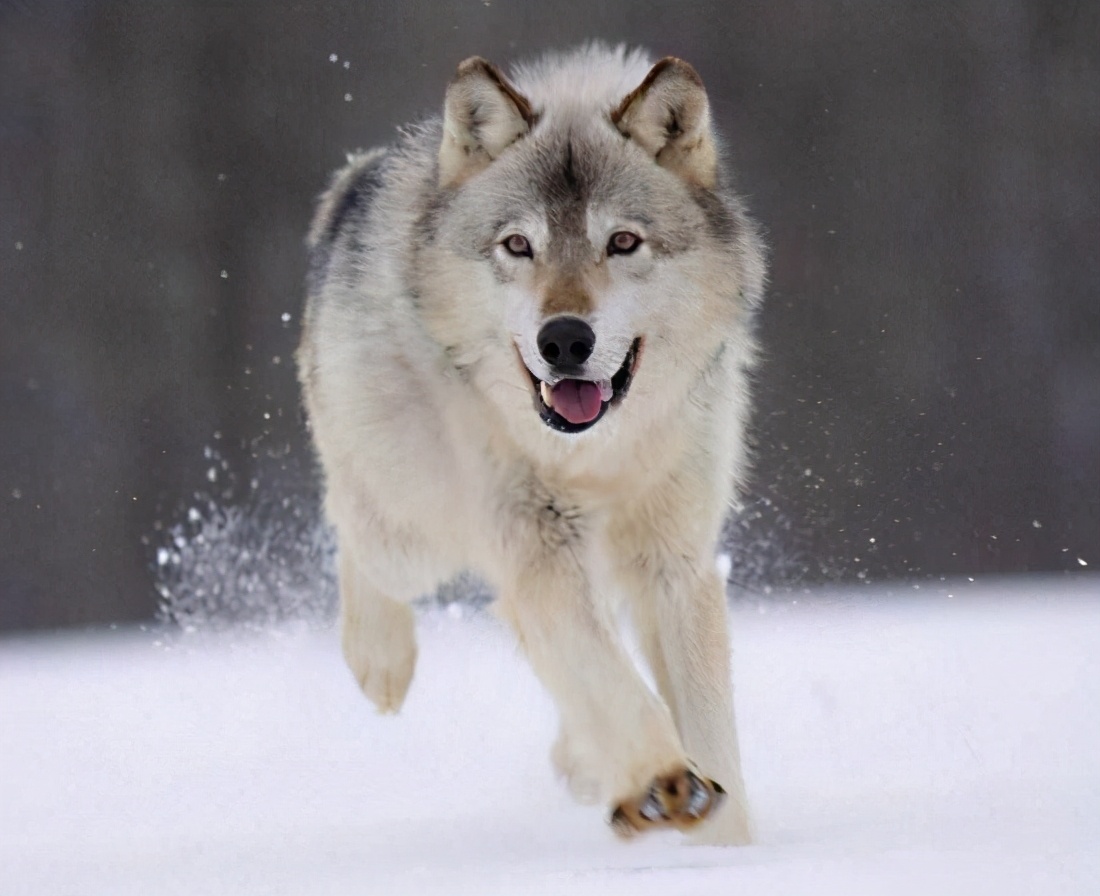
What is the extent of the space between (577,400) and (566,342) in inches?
4.6

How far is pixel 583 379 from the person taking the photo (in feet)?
8.05

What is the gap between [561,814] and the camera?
304cm

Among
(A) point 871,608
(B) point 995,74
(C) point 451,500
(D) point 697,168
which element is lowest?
(A) point 871,608

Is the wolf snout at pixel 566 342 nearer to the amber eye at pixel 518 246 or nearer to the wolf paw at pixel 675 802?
the amber eye at pixel 518 246

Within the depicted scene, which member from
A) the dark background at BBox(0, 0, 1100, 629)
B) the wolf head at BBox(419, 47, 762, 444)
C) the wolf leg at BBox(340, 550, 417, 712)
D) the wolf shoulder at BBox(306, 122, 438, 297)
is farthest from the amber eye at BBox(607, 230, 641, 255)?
the dark background at BBox(0, 0, 1100, 629)

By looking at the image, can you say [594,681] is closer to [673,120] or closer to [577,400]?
[577,400]

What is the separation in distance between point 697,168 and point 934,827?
1316 millimetres

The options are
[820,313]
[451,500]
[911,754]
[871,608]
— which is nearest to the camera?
[451,500]

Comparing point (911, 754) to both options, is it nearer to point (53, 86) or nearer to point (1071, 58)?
point (1071, 58)

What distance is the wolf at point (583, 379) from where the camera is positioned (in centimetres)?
248

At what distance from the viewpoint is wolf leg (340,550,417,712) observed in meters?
3.59

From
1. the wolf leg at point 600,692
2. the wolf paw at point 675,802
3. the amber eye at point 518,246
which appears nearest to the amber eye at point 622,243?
the amber eye at point 518,246

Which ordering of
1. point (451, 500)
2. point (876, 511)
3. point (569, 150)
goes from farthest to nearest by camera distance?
1. point (876, 511)
2. point (451, 500)
3. point (569, 150)

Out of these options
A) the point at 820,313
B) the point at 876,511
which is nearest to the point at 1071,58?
the point at 820,313
